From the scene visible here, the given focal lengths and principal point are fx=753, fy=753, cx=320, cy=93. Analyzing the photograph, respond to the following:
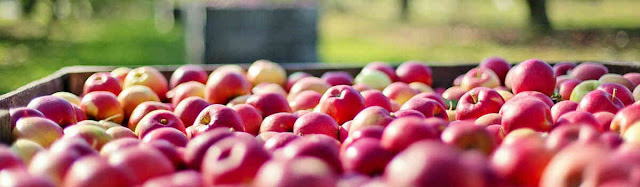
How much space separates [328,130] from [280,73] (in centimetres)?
156

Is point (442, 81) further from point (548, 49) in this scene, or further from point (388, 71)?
point (548, 49)

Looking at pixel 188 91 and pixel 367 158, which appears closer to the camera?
pixel 367 158

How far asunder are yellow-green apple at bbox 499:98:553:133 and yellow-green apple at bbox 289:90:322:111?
109 centimetres

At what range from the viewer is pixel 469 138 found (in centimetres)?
156

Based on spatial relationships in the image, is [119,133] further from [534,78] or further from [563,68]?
[563,68]

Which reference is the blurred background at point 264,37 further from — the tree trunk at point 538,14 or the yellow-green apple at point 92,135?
the yellow-green apple at point 92,135

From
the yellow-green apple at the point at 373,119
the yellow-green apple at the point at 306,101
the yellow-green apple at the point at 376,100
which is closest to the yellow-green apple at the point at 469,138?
the yellow-green apple at the point at 373,119

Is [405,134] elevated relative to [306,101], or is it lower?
elevated

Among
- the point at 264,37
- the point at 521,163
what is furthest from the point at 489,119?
the point at 264,37

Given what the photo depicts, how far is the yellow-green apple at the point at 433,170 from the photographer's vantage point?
3.85 ft

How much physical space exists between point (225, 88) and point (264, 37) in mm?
3261

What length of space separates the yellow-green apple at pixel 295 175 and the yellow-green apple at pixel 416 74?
8.38 feet

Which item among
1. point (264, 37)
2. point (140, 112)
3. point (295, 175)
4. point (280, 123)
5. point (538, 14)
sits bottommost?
point (538, 14)

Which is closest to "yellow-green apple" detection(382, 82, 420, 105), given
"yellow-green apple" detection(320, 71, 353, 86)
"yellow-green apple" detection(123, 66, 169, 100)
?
"yellow-green apple" detection(320, 71, 353, 86)
